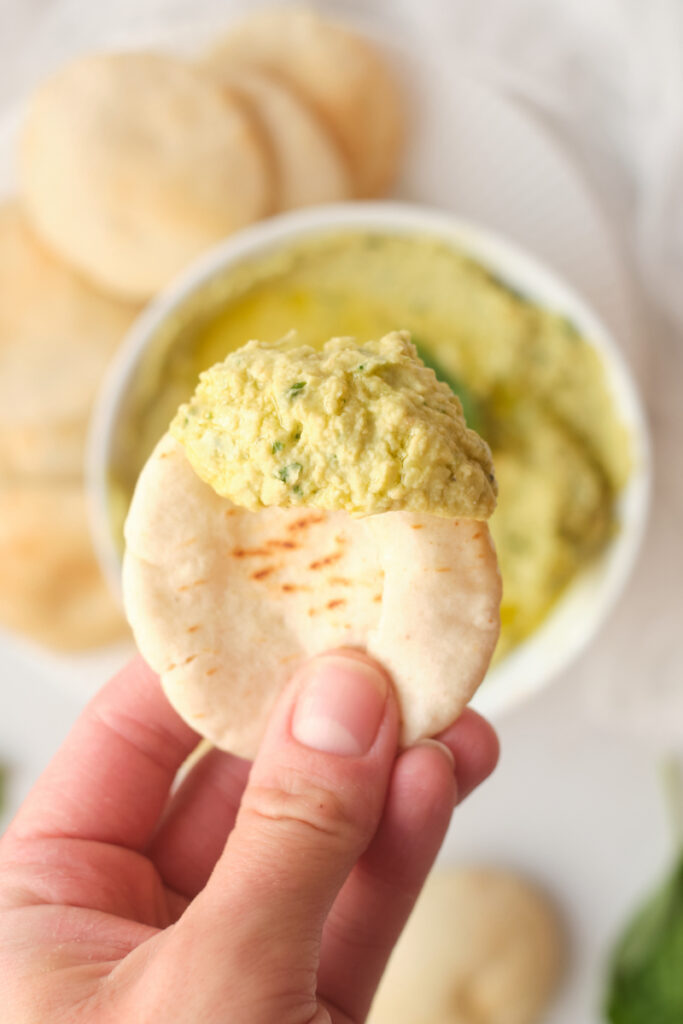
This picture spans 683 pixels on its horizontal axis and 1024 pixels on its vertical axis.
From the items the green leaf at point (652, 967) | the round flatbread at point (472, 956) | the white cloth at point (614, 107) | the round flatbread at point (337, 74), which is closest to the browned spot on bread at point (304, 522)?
the round flatbread at point (337, 74)

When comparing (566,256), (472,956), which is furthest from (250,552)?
(472,956)

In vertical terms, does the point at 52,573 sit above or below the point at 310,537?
below

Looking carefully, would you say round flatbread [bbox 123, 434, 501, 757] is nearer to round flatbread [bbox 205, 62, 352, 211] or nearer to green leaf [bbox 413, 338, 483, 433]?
green leaf [bbox 413, 338, 483, 433]

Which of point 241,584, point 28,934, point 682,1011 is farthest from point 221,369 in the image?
point 682,1011

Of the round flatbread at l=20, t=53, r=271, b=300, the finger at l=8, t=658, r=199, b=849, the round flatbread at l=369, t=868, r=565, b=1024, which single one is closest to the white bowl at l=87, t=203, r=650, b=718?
the round flatbread at l=20, t=53, r=271, b=300

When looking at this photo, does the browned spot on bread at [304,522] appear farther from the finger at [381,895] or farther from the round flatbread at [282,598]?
the finger at [381,895]

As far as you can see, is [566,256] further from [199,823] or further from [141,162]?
[199,823]
